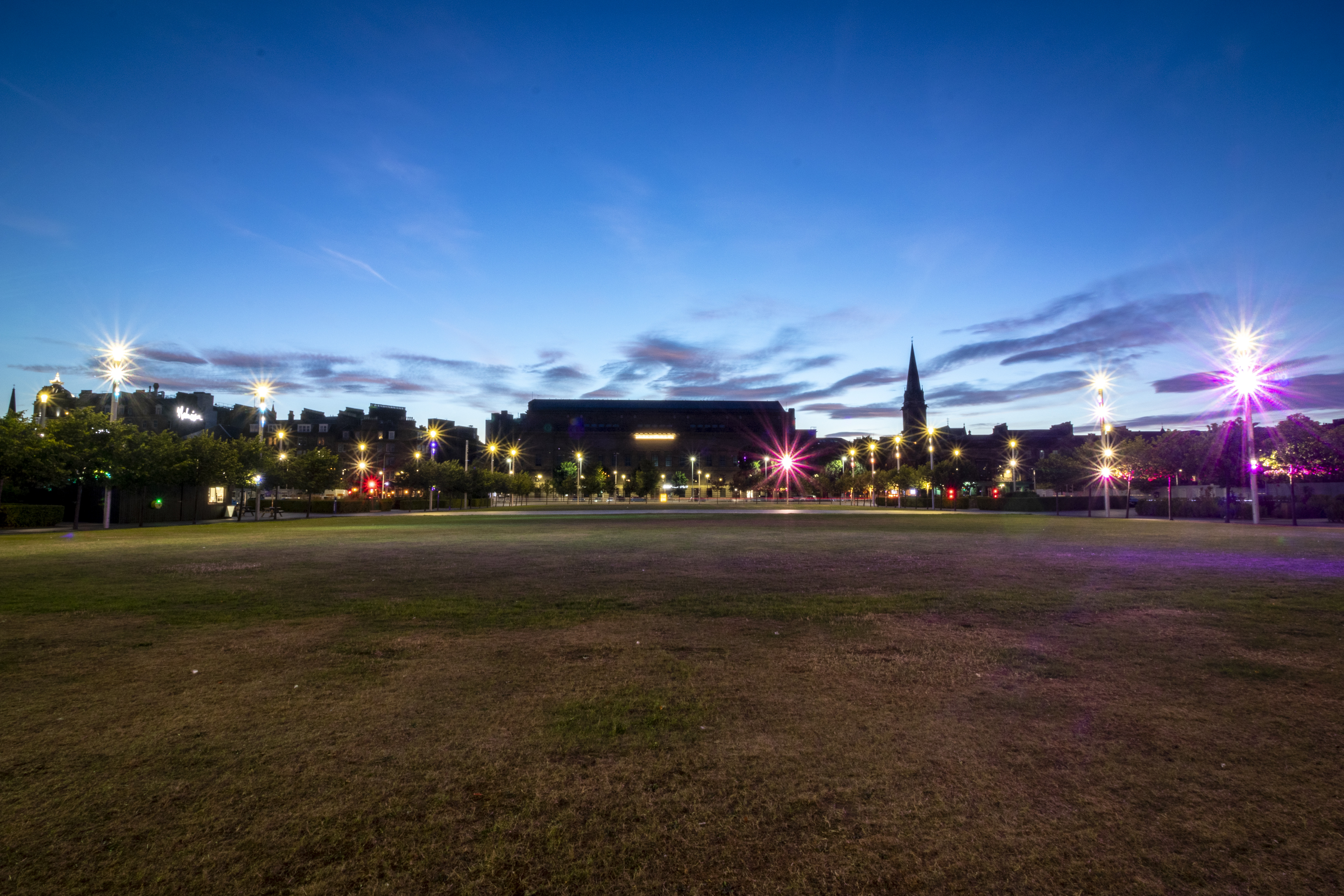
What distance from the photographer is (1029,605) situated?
10852 millimetres

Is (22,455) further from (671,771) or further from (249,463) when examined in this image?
(671,771)

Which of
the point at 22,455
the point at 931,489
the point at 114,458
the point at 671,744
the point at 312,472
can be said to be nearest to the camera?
the point at 671,744

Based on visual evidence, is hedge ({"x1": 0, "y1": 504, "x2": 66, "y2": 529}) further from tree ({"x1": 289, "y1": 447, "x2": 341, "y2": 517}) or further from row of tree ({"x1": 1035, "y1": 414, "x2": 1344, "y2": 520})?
row of tree ({"x1": 1035, "y1": 414, "x2": 1344, "y2": 520})

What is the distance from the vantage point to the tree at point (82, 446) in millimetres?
33688

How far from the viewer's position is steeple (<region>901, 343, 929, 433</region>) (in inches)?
7023

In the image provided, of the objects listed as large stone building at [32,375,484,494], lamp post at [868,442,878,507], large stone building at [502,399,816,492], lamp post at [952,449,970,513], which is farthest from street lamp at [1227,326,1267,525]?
large stone building at [502,399,816,492]

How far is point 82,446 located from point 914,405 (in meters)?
175

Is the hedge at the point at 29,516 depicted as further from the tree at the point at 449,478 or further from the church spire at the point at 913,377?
the church spire at the point at 913,377

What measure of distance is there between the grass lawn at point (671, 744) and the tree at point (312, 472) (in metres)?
45.6

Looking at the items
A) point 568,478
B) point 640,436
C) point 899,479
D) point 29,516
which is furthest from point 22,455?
point 640,436

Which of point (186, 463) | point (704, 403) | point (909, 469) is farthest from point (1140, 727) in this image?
point (704, 403)

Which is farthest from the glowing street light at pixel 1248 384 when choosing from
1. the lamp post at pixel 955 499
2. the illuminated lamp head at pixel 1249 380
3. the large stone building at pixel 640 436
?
the large stone building at pixel 640 436

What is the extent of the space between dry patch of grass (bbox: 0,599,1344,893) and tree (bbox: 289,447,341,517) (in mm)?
51134

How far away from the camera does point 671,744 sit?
4.84 m
